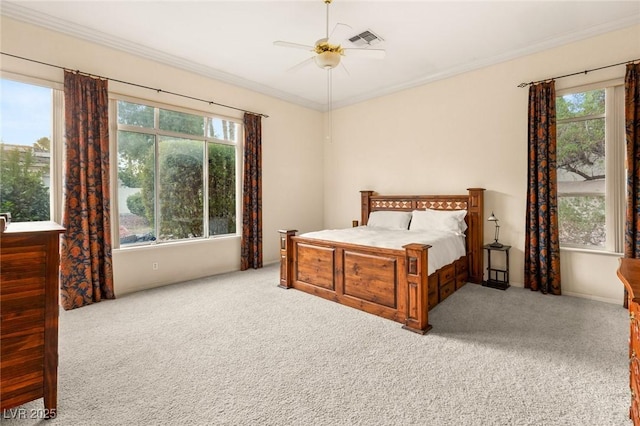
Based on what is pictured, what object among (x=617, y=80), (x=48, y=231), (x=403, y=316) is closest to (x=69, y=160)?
(x=48, y=231)

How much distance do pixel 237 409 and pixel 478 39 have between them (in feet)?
14.5

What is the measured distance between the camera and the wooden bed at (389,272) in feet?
9.10

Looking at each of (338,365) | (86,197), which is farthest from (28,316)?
(86,197)

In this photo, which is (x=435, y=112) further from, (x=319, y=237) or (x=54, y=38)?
(x=54, y=38)

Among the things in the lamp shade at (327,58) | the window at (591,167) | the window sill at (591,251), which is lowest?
the window sill at (591,251)

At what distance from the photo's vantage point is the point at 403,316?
2869 mm

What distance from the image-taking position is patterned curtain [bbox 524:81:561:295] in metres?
3.60

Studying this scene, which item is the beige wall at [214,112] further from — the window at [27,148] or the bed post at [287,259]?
the bed post at [287,259]

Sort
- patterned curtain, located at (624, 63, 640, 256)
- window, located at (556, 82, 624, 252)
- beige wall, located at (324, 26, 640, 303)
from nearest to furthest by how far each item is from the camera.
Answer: patterned curtain, located at (624, 63, 640, 256), window, located at (556, 82, 624, 252), beige wall, located at (324, 26, 640, 303)

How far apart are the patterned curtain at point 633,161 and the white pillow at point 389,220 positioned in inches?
95.3

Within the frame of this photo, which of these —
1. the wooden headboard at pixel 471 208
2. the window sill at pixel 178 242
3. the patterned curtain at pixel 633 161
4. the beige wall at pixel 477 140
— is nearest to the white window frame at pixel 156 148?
the window sill at pixel 178 242

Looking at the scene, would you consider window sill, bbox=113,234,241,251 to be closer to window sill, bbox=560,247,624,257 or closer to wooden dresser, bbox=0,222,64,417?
wooden dresser, bbox=0,222,64,417

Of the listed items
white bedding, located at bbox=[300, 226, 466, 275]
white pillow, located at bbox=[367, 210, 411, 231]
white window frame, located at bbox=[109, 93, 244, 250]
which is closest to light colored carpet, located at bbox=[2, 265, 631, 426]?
white bedding, located at bbox=[300, 226, 466, 275]

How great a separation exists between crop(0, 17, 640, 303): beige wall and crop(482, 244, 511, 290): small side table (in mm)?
133
